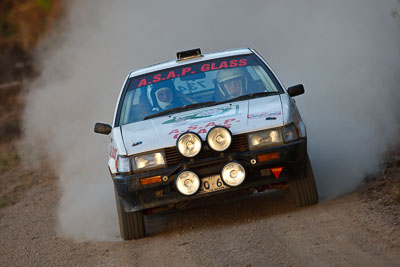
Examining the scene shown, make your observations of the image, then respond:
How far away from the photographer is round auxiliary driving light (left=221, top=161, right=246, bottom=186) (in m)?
6.19

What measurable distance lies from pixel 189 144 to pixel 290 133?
0.89 meters

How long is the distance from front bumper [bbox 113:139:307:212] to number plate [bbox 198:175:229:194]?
3 cm

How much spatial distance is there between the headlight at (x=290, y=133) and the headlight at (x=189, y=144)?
760 millimetres

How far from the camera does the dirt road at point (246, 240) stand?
520 centimetres

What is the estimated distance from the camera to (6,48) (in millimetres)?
27375

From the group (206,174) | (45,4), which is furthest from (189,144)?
(45,4)

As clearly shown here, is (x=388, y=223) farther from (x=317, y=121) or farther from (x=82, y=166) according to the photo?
(x=82, y=166)

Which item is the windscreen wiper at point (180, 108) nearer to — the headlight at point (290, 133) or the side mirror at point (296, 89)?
the side mirror at point (296, 89)

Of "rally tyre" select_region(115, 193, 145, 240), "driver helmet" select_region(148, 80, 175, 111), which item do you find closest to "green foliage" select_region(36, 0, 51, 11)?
"driver helmet" select_region(148, 80, 175, 111)

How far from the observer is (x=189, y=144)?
20.3ft

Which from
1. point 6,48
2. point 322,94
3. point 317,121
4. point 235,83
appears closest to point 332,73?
point 322,94

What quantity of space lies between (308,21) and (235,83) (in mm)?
8553

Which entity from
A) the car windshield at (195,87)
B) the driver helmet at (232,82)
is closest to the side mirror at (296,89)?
the car windshield at (195,87)

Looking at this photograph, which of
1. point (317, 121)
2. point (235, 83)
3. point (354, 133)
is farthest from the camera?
point (317, 121)
